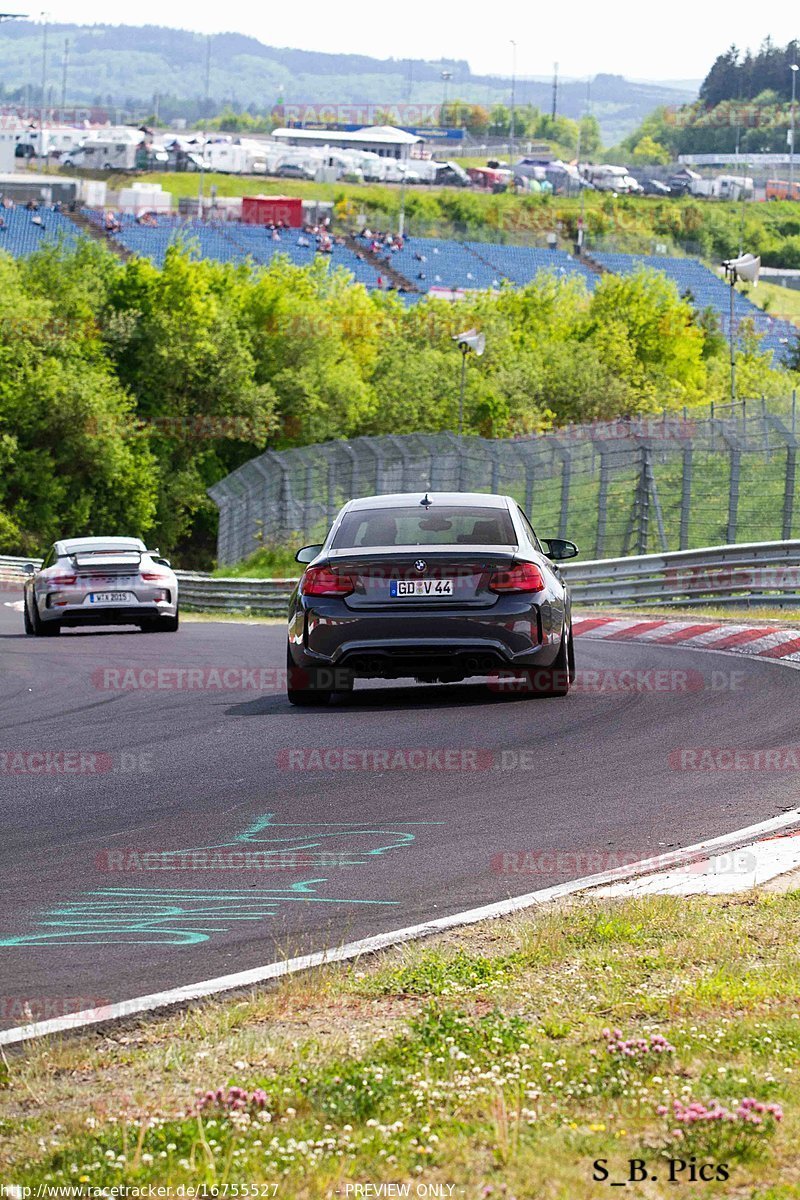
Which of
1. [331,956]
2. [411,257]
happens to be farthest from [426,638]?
[411,257]

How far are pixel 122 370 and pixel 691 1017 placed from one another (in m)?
73.6

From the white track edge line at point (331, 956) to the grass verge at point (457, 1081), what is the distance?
10 centimetres

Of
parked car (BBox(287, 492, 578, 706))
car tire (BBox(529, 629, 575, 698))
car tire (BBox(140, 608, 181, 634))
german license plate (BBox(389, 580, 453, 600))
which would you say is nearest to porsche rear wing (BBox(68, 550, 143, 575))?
car tire (BBox(140, 608, 181, 634))

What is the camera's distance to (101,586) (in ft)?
68.8

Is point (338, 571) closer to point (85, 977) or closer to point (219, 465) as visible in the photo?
point (85, 977)

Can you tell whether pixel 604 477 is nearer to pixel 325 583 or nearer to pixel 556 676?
pixel 556 676

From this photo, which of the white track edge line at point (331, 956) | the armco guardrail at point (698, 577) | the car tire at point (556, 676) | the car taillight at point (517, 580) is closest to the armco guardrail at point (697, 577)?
the armco guardrail at point (698, 577)

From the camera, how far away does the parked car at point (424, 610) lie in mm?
11695

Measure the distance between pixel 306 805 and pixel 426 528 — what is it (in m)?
4.28

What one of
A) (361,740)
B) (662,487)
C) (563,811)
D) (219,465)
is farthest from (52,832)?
(219,465)

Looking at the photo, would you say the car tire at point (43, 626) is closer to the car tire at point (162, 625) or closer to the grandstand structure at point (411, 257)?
the car tire at point (162, 625)

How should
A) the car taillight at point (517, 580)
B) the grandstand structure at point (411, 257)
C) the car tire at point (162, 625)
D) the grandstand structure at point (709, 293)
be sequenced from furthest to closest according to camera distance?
the grandstand structure at point (709, 293)
the grandstand structure at point (411, 257)
the car tire at point (162, 625)
the car taillight at point (517, 580)

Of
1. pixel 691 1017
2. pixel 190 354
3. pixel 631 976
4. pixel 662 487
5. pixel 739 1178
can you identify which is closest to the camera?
→ pixel 739 1178

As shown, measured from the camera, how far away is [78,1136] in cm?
364
